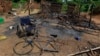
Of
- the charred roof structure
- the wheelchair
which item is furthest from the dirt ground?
the charred roof structure

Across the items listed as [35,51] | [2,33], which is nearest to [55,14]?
[2,33]

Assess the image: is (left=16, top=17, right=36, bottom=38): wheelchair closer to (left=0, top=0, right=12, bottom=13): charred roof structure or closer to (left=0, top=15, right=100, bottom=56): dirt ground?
(left=0, top=15, right=100, bottom=56): dirt ground

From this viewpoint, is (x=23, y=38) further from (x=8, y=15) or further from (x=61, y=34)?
(x=8, y=15)

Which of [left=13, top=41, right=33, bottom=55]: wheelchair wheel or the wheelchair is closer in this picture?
[left=13, top=41, right=33, bottom=55]: wheelchair wheel

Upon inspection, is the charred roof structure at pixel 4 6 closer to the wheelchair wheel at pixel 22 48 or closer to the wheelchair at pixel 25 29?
the wheelchair at pixel 25 29

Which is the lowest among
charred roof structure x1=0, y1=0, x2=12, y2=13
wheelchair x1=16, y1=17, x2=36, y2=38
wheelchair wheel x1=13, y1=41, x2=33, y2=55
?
wheelchair wheel x1=13, y1=41, x2=33, y2=55

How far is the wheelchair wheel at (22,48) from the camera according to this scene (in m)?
9.61

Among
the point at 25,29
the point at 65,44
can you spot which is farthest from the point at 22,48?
the point at 65,44

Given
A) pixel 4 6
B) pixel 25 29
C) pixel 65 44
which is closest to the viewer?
pixel 65 44

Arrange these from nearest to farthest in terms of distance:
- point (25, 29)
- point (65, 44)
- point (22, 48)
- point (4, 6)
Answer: point (22, 48) → point (65, 44) → point (25, 29) → point (4, 6)

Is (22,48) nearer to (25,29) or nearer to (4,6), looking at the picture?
(25,29)

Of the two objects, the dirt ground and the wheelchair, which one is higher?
the wheelchair

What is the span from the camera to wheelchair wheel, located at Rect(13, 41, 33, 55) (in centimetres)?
961

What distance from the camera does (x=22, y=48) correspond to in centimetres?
995
